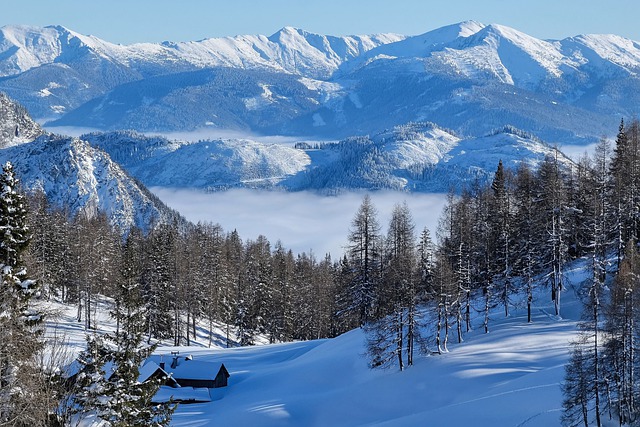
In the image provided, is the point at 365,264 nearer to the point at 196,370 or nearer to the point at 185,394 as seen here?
the point at 196,370

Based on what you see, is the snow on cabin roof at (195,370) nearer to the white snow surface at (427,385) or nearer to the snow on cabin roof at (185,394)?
the snow on cabin roof at (185,394)

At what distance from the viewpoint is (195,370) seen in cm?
6322

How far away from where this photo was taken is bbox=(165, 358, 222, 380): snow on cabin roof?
62688mm

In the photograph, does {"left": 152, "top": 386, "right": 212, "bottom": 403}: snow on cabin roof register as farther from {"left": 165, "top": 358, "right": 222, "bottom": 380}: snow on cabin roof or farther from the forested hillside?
the forested hillside

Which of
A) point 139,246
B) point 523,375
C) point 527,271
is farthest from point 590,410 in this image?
point 139,246

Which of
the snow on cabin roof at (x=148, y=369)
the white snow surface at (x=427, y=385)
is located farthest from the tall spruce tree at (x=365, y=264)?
the snow on cabin roof at (x=148, y=369)

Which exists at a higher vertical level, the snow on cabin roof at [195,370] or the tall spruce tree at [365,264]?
the tall spruce tree at [365,264]

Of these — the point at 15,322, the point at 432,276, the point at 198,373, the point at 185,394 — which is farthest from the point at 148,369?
the point at 15,322

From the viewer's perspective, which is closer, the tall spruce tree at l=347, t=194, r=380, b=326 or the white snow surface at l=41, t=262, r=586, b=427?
the white snow surface at l=41, t=262, r=586, b=427

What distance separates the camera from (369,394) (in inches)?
2089

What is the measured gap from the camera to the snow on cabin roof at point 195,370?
6269 centimetres

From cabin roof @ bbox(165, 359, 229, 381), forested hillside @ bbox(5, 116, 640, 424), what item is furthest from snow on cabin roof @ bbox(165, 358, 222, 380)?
forested hillside @ bbox(5, 116, 640, 424)

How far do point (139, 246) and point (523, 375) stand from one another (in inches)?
2779

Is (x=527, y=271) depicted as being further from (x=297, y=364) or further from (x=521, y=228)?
(x=297, y=364)
